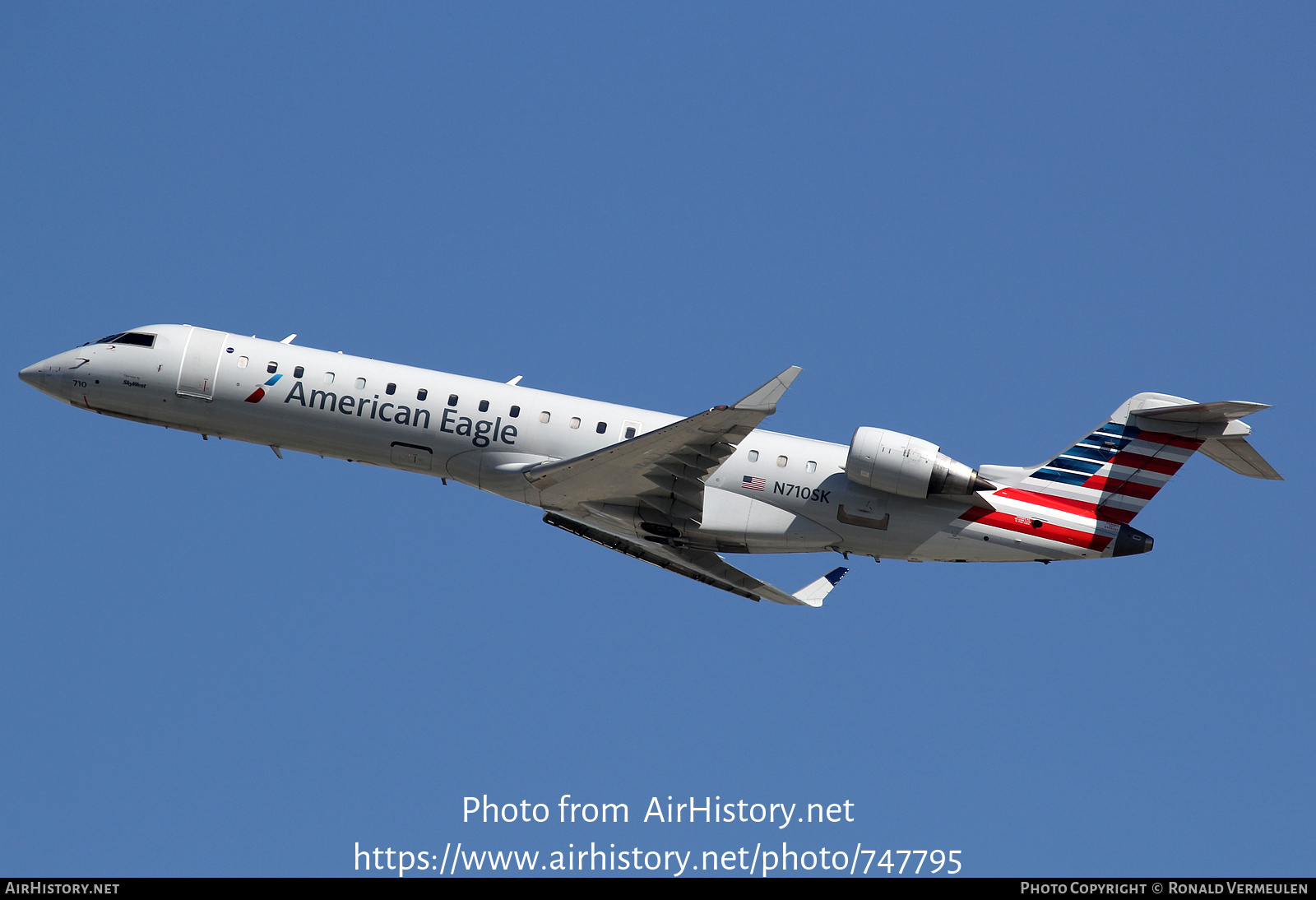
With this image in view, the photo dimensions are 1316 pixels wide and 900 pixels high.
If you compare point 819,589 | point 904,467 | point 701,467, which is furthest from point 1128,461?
point 701,467

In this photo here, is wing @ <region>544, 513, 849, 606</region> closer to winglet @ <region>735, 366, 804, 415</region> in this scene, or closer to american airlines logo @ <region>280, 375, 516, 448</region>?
american airlines logo @ <region>280, 375, 516, 448</region>

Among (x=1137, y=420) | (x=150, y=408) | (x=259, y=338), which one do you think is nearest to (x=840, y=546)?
(x=1137, y=420)

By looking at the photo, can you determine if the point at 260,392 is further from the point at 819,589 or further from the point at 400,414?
the point at 819,589

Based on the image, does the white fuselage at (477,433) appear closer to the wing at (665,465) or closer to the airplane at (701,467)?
the airplane at (701,467)

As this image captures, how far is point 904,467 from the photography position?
977 inches

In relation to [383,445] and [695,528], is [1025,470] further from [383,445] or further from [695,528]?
[383,445]

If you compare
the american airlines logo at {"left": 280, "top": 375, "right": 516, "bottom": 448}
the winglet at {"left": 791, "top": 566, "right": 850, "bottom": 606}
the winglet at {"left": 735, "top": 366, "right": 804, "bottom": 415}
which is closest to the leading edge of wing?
the winglet at {"left": 735, "top": 366, "right": 804, "bottom": 415}

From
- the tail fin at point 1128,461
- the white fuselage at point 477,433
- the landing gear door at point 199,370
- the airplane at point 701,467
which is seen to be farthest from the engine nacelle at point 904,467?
the landing gear door at point 199,370

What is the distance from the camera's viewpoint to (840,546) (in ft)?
86.1

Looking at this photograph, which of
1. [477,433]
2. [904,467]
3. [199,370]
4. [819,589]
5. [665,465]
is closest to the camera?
[665,465]

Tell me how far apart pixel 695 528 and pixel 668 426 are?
3.61 m

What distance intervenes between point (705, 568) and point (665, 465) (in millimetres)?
4125
